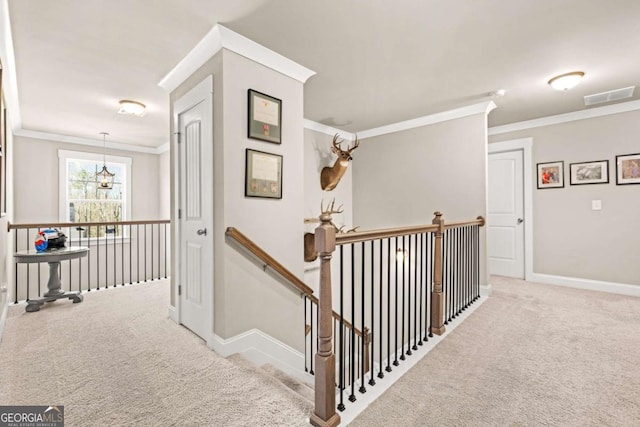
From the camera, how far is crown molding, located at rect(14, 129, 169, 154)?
481 cm

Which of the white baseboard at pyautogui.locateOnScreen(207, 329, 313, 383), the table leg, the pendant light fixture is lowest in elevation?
the white baseboard at pyautogui.locateOnScreen(207, 329, 313, 383)

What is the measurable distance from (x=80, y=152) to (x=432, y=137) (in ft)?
19.9

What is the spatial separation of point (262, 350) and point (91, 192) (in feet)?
17.0

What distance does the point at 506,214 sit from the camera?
189 inches

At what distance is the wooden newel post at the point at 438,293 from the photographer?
260cm

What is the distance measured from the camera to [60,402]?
66.0 inches

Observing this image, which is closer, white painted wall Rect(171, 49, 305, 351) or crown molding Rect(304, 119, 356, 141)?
white painted wall Rect(171, 49, 305, 351)

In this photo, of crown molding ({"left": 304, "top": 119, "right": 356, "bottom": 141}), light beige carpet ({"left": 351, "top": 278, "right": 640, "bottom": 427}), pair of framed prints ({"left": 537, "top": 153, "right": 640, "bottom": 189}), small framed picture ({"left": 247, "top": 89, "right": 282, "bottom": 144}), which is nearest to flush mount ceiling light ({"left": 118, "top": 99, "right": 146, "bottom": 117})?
small framed picture ({"left": 247, "top": 89, "right": 282, "bottom": 144})

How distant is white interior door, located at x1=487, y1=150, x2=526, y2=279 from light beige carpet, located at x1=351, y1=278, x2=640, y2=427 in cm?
163

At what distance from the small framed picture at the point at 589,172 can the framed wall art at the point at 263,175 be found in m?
4.25

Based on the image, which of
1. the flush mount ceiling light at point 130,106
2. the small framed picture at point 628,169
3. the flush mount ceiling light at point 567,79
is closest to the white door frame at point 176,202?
the flush mount ceiling light at point 130,106

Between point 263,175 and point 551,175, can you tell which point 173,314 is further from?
point 551,175

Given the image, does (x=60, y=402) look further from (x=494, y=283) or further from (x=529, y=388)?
(x=494, y=283)

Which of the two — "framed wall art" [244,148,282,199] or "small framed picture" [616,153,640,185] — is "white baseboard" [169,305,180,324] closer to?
"framed wall art" [244,148,282,199]
